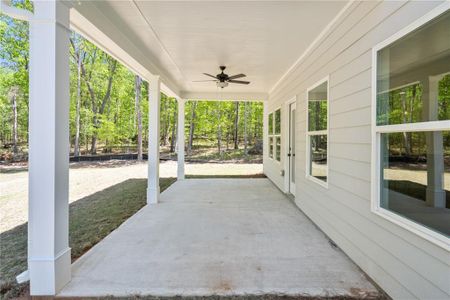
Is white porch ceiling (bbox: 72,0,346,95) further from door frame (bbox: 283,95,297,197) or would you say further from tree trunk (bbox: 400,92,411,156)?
tree trunk (bbox: 400,92,411,156)

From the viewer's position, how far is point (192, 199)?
6.03 m

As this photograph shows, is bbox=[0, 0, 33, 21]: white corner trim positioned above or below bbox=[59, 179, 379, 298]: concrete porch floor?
above

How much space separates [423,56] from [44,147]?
3145mm

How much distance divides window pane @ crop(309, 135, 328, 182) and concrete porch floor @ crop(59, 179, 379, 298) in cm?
83

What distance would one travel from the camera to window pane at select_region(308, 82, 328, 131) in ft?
12.8

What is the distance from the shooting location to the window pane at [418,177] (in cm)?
184

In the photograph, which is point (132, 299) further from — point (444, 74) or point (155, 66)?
point (155, 66)

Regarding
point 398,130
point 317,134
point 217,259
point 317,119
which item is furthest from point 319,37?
point 217,259

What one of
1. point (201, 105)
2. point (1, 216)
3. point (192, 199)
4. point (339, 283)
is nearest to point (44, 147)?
point (339, 283)

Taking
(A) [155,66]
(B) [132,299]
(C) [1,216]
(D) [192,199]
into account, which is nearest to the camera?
(B) [132,299]

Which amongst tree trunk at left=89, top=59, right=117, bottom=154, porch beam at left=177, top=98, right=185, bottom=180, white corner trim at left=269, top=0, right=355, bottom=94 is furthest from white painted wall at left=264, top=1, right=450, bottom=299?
tree trunk at left=89, top=59, right=117, bottom=154

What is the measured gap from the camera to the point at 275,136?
8.00m

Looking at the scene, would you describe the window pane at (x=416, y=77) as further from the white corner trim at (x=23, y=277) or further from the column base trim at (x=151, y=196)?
the column base trim at (x=151, y=196)

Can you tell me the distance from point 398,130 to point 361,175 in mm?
684
